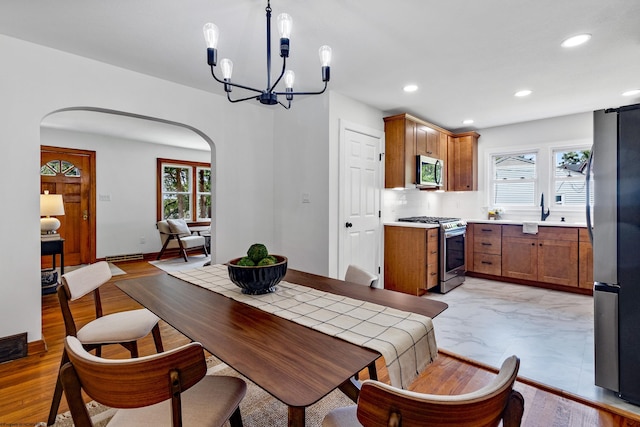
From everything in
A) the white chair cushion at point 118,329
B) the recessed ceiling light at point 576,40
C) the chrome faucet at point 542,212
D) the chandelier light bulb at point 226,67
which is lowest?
the white chair cushion at point 118,329

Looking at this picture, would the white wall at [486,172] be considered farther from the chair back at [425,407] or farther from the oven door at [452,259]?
the chair back at [425,407]

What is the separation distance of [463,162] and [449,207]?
859 mm

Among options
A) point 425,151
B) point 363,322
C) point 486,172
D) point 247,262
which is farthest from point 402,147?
point 363,322

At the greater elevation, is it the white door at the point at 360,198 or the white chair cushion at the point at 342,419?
the white door at the point at 360,198

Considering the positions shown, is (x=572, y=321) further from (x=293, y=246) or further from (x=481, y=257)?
(x=293, y=246)

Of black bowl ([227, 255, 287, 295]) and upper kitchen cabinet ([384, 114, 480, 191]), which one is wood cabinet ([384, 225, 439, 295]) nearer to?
upper kitchen cabinet ([384, 114, 480, 191])

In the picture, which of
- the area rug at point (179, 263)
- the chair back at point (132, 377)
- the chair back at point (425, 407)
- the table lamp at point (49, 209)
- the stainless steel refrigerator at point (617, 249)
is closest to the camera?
the chair back at point (425, 407)

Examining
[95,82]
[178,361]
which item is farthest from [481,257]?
[95,82]

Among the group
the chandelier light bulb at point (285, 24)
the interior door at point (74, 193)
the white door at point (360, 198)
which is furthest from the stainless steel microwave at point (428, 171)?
the interior door at point (74, 193)

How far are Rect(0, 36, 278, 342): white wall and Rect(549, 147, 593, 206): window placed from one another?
4673 millimetres

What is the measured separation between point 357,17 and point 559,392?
2.65m

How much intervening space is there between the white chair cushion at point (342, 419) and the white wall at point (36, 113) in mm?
2618

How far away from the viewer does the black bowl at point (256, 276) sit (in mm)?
1457

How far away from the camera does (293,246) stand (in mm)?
3785
